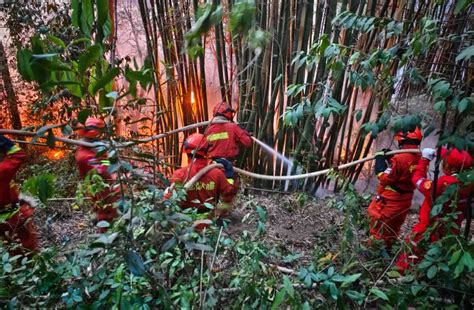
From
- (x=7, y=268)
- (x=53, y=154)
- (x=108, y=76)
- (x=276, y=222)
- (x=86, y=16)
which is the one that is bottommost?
(x=53, y=154)

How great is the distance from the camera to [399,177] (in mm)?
2617

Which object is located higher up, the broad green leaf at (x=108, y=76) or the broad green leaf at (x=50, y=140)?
the broad green leaf at (x=108, y=76)

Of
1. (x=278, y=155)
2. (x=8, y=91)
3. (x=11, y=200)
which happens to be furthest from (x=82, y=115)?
(x=8, y=91)

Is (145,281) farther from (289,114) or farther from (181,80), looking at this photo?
(181,80)

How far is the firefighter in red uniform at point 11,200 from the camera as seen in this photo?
2396 mm

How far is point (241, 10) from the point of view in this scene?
714 millimetres

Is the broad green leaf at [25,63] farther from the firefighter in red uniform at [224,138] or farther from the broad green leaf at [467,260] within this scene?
the firefighter in red uniform at [224,138]

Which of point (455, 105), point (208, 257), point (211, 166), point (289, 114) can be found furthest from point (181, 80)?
point (455, 105)

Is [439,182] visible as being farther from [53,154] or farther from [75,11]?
[53,154]

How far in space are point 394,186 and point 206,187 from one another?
1423mm

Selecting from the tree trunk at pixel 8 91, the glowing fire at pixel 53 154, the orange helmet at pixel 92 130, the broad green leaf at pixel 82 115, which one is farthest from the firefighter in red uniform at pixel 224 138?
the tree trunk at pixel 8 91

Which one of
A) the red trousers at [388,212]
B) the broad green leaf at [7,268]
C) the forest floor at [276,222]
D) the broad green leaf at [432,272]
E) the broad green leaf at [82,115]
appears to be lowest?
the forest floor at [276,222]

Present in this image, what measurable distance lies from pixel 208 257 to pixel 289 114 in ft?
2.57

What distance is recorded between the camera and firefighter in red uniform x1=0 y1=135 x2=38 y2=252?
7.86 ft
